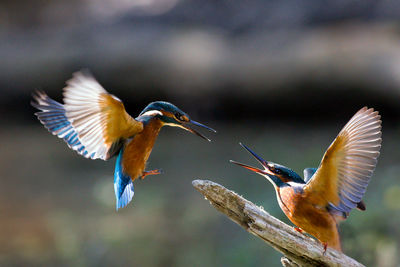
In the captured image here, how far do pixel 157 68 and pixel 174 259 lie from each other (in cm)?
164

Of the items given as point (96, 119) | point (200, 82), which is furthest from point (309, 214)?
point (200, 82)

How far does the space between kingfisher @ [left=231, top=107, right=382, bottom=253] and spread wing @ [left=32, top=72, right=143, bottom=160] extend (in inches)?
9.8

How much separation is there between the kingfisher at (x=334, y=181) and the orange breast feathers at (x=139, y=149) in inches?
7.2

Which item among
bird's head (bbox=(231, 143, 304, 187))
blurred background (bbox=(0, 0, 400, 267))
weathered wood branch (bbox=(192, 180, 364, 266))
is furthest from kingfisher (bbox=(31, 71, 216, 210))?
blurred background (bbox=(0, 0, 400, 267))

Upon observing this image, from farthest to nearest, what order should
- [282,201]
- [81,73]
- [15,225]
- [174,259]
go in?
1. [15,225]
2. [174,259]
3. [282,201]
4. [81,73]

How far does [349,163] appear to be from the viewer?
1.27m

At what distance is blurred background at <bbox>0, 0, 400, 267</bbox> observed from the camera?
11.8ft

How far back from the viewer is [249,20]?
4090 millimetres

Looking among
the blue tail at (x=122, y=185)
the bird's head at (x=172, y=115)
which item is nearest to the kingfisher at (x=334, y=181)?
the bird's head at (x=172, y=115)

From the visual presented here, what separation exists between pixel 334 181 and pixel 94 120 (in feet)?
1.67

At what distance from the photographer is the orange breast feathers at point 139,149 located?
4.07ft

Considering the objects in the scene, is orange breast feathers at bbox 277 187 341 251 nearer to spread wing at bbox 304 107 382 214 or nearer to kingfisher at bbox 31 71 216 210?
spread wing at bbox 304 107 382 214

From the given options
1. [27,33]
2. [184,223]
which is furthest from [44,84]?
[184,223]

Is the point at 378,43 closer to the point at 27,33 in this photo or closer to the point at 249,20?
the point at 249,20
